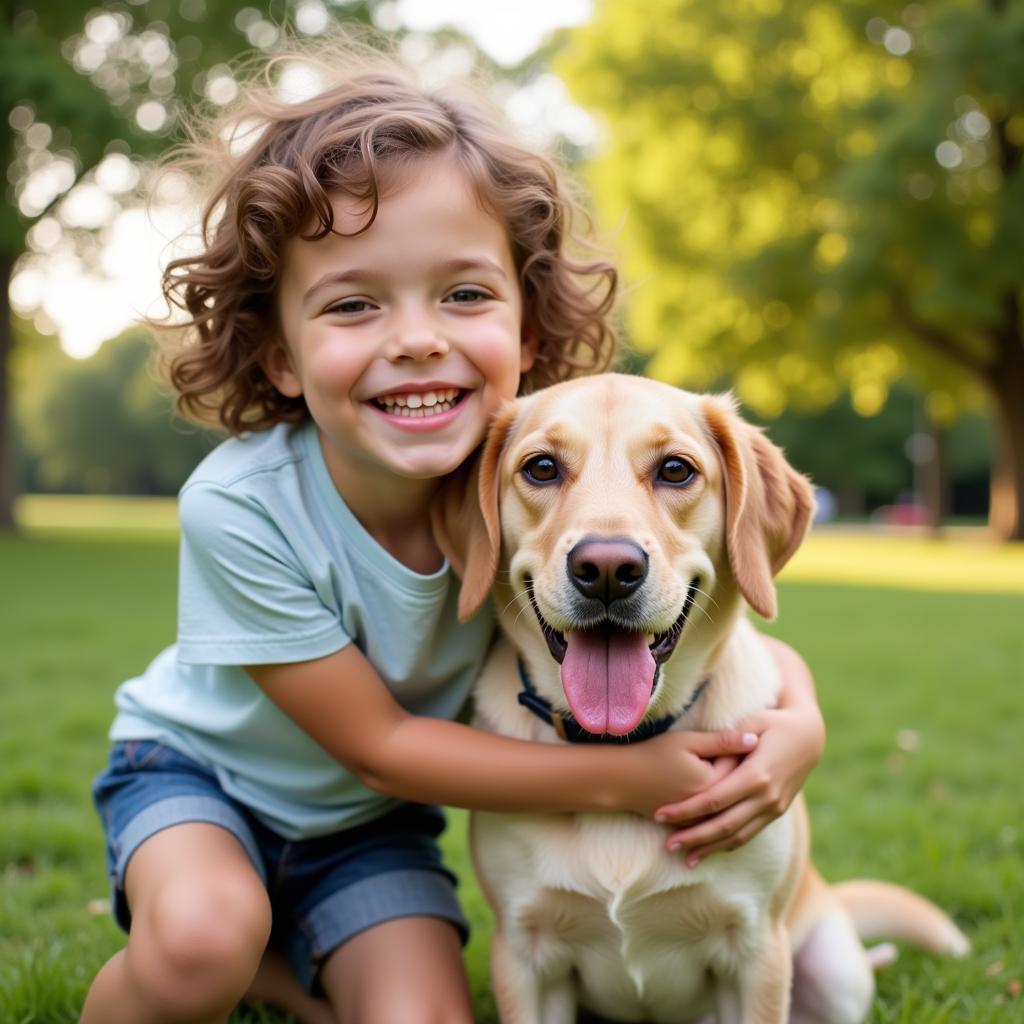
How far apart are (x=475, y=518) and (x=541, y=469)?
0.73ft

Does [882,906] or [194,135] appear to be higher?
[194,135]

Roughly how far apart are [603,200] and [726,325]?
12.6 feet

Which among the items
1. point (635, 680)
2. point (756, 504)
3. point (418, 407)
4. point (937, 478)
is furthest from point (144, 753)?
point (937, 478)

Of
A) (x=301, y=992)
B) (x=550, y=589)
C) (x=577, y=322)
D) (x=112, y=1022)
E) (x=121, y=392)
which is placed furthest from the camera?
(x=121, y=392)

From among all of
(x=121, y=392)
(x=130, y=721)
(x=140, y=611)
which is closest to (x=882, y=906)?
(x=130, y=721)

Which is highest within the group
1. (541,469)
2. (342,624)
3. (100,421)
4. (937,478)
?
(541,469)

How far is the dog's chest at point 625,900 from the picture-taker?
254cm

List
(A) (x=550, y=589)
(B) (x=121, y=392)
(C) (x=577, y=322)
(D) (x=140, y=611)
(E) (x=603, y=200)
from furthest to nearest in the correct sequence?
(B) (x=121, y=392) → (E) (x=603, y=200) → (D) (x=140, y=611) → (C) (x=577, y=322) → (A) (x=550, y=589)

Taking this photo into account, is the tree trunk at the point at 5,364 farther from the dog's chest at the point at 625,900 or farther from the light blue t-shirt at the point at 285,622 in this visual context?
the dog's chest at the point at 625,900

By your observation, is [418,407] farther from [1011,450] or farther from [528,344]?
[1011,450]

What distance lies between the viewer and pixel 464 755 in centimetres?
263

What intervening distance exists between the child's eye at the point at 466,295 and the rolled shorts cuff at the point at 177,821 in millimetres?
1395

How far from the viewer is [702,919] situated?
2.58 meters

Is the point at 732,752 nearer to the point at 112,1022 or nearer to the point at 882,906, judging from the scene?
the point at 882,906
